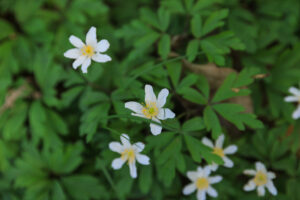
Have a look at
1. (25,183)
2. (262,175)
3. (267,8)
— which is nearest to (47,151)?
(25,183)

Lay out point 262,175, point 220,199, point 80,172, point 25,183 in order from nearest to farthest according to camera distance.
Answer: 1. point 262,175
2. point 220,199
3. point 25,183
4. point 80,172

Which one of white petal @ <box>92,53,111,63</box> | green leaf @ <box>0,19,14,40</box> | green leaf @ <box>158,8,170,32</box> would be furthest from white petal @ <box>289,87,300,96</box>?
green leaf @ <box>0,19,14,40</box>

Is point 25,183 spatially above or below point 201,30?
below

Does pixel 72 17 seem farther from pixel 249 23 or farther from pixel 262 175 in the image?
pixel 262 175

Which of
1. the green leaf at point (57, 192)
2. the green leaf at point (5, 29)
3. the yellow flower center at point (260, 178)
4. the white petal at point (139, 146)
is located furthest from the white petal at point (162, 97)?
the green leaf at point (5, 29)

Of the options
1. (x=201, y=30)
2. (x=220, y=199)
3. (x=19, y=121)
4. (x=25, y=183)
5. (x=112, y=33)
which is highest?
(x=112, y=33)

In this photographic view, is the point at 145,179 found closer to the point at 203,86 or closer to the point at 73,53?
the point at 203,86

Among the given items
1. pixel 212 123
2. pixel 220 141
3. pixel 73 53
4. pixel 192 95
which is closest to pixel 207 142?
pixel 220 141

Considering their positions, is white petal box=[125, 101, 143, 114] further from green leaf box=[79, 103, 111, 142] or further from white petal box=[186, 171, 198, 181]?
white petal box=[186, 171, 198, 181]
